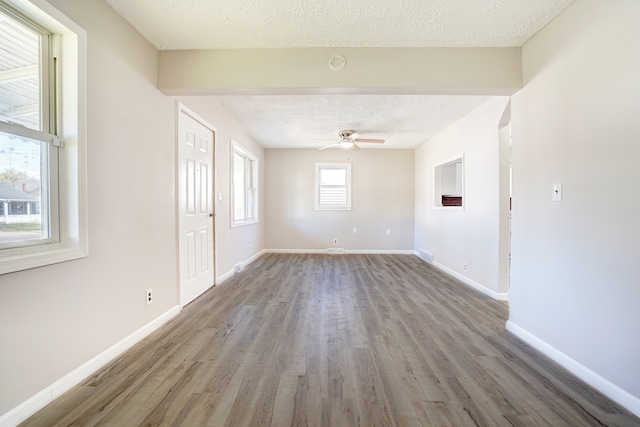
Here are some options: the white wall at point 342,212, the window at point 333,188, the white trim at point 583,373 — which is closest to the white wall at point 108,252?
the white trim at point 583,373

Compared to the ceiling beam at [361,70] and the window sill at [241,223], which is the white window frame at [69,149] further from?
the window sill at [241,223]

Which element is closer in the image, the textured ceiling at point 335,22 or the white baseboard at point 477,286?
the textured ceiling at point 335,22

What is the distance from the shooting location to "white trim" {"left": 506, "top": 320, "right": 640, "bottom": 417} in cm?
149

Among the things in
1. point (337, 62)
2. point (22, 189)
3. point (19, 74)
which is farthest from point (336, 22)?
point (22, 189)

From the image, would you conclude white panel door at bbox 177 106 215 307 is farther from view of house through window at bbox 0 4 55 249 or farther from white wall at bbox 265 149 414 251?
white wall at bbox 265 149 414 251

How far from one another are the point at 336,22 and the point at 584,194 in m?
2.08

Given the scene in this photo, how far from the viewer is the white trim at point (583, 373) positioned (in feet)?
4.90

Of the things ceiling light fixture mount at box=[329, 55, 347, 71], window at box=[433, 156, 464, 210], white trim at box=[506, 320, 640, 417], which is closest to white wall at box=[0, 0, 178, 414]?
ceiling light fixture mount at box=[329, 55, 347, 71]

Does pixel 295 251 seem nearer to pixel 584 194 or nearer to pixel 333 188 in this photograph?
pixel 333 188

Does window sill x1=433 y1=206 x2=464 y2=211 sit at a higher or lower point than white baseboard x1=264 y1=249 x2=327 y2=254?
higher

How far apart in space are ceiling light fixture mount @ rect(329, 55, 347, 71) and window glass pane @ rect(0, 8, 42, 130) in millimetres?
1920

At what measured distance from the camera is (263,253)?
6.42 m

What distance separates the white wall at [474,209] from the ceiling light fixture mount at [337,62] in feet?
6.54

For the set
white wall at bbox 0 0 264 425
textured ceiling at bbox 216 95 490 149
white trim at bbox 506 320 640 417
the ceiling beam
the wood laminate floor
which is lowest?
the wood laminate floor
